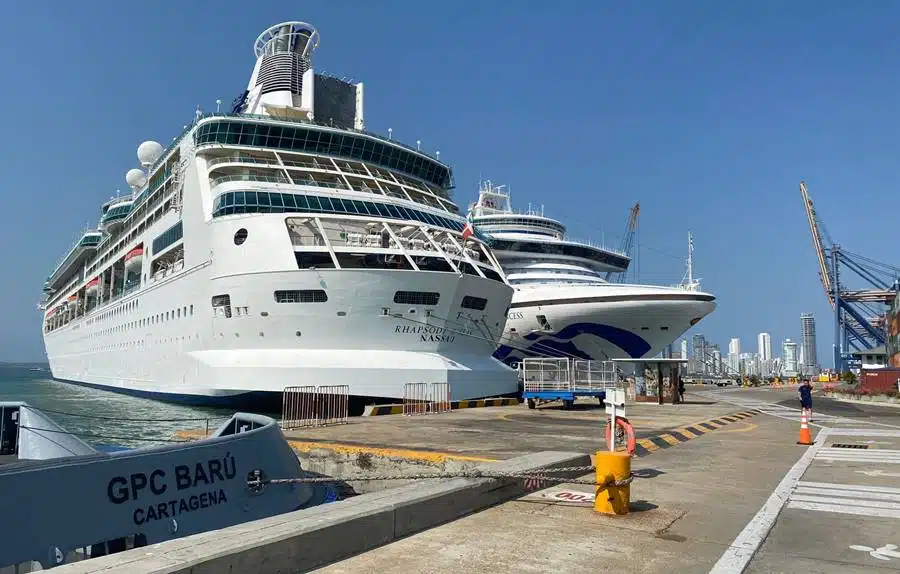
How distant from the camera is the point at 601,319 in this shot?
41.4m

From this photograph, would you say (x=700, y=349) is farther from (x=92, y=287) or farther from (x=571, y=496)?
(x=571, y=496)

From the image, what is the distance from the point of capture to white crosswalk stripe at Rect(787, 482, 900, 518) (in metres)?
7.04

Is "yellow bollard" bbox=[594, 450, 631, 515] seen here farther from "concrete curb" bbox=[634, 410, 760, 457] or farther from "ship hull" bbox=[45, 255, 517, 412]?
"ship hull" bbox=[45, 255, 517, 412]

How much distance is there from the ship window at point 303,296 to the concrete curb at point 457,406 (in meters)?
4.73

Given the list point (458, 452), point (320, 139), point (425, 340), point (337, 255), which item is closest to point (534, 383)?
point (425, 340)

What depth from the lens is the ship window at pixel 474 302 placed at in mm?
26281

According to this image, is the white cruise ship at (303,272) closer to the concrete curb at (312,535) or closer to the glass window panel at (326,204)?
the glass window panel at (326,204)

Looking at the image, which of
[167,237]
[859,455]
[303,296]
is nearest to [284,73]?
[167,237]

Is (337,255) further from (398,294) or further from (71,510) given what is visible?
(71,510)

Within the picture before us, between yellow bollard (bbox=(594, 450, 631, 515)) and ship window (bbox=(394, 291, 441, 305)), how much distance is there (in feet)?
58.9

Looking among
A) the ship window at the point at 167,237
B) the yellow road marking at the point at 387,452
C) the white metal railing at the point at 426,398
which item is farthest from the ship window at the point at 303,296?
the ship window at the point at 167,237

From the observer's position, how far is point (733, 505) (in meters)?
7.27

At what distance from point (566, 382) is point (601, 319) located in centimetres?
1649

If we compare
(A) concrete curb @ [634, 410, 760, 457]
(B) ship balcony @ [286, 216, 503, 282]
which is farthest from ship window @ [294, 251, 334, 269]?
(A) concrete curb @ [634, 410, 760, 457]
